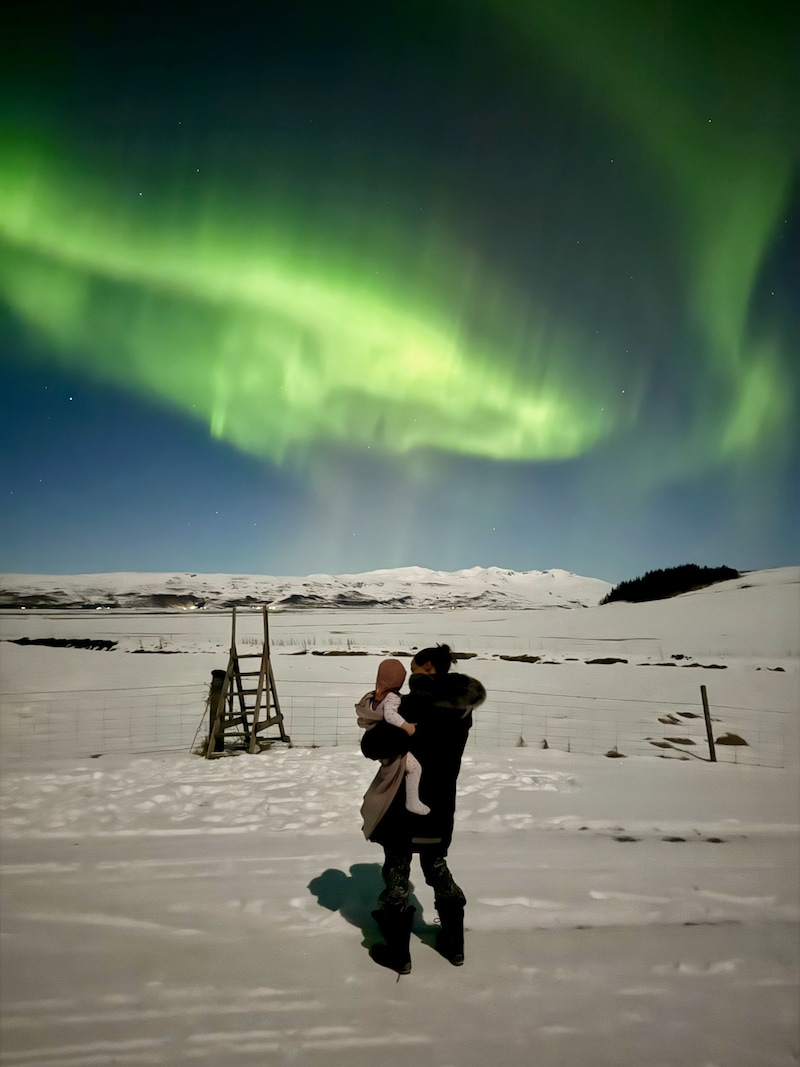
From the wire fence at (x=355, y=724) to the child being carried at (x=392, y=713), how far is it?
7.26m

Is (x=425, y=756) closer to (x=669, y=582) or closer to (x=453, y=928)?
(x=453, y=928)

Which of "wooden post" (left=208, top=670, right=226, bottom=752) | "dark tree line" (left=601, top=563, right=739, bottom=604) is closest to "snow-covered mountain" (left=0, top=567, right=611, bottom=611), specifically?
"dark tree line" (left=601, top=563, right=739, bottom=604)

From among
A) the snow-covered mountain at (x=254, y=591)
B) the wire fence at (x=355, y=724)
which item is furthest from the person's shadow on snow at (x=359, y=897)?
the snow-covered mountain at (x=254, y=591)

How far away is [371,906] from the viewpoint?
15.5 feet

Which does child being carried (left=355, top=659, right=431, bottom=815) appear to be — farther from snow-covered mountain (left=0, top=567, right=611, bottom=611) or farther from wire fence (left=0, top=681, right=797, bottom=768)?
snow-covered mountain (left=0, top=567, right=611, bottom=611)

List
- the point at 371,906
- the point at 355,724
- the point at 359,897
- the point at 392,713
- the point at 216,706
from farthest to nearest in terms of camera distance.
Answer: the point at 355,724 → the point at 216,706 → the point at 359,897 → the point at 371,906 → the point at 392,713

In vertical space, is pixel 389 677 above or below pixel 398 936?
above

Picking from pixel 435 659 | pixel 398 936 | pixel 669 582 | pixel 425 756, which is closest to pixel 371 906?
pixel 398 936

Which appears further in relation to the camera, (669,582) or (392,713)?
(669,582)

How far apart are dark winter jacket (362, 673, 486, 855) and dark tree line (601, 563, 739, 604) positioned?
4034cm

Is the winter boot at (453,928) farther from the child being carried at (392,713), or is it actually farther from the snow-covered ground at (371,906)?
the child being carried at (392,713)

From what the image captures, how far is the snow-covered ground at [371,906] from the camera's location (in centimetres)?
330

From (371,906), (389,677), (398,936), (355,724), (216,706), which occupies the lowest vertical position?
(371,906)

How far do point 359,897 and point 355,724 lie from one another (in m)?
8.65
